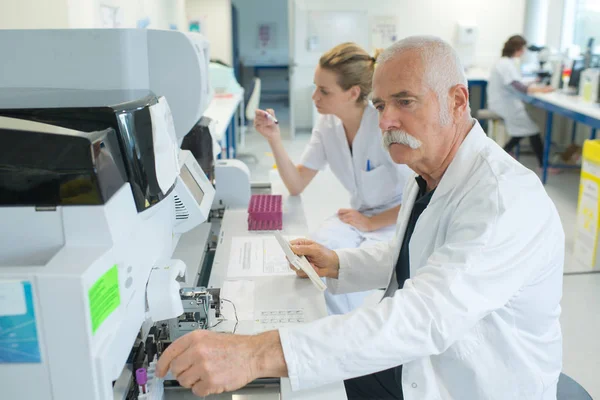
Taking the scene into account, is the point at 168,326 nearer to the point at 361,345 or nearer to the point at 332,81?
the point at 361,345

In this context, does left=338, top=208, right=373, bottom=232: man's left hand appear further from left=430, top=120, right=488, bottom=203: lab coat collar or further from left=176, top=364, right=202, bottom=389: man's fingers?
left=176, top=364, right=202, bottom=389: man's fingers

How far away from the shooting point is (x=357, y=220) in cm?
224

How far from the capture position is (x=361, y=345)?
95 cm

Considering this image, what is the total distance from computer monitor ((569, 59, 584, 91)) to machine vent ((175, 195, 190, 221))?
457 centimetres

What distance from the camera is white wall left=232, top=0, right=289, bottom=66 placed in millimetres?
10961

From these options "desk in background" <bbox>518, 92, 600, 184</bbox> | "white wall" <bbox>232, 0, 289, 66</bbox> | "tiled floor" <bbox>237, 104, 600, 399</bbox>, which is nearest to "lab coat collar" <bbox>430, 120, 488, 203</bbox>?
"tiled floor" <bbox>237, 104, 600, 399</bbox>

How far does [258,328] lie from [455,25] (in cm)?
682

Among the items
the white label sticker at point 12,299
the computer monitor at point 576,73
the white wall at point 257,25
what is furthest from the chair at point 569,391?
the white wall at point 257,25

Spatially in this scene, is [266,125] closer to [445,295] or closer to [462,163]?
[462,163]

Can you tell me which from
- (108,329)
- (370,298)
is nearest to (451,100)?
(108,329)

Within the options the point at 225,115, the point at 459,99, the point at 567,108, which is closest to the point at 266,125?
the point at 459,99

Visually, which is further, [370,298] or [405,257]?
[370,298]

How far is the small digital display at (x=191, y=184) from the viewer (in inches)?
54.3

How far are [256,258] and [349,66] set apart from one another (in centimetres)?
94
